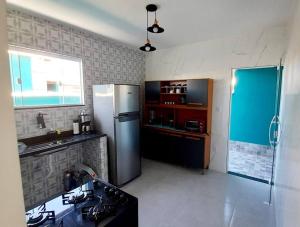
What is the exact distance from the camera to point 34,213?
1125 mm

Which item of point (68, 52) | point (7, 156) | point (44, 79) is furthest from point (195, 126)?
point (7, 156)

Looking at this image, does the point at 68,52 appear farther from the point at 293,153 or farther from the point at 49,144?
the point at 293,153

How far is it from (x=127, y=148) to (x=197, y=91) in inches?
69.1

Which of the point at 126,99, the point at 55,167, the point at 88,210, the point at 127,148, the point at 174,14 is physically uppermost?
the point at 174,14

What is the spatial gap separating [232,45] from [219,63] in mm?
382

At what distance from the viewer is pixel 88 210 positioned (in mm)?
1136

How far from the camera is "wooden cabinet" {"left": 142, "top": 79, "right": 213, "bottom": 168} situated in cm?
346

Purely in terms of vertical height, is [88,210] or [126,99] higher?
[126,99]

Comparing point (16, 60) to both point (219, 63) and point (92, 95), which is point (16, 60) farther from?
point (219, 63)

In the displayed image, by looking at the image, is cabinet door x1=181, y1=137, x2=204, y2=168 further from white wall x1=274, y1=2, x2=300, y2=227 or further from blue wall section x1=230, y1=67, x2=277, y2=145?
blue wall section x1=230, y1=67, x2=277, y2=145

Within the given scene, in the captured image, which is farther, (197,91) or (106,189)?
(197,91)

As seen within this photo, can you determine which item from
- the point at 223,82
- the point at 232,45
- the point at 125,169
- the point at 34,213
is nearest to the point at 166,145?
the point at 125,169

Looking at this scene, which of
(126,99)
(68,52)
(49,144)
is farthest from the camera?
(126,99)

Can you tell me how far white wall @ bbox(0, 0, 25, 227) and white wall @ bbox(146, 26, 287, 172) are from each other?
11.5ft
